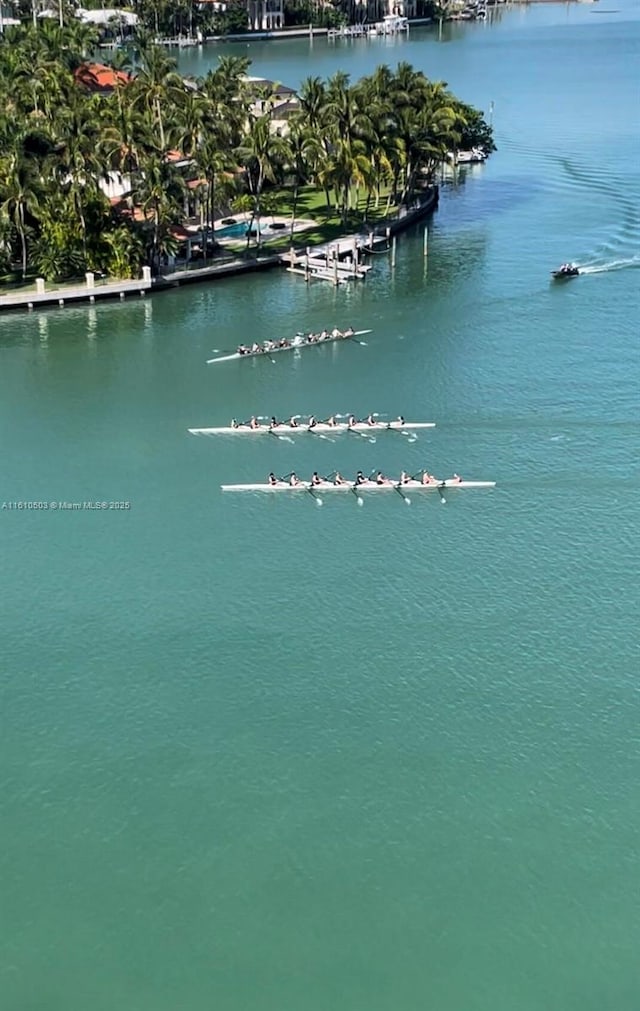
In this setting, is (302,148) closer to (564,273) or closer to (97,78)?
(564,273)

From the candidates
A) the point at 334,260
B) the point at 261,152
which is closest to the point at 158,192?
the point at 261,152

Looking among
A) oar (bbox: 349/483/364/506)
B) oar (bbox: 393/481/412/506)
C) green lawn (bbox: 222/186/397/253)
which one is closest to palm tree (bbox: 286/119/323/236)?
green lawn (bbox: 222/186/397/253)

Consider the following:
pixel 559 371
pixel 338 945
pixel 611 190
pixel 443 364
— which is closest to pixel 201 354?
pixel 443 364

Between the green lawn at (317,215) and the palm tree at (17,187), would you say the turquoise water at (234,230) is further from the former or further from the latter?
the palm tree at (17,187)

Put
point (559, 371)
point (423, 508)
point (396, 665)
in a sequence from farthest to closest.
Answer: point (559, 371), point (423, 508), point (396, 665)

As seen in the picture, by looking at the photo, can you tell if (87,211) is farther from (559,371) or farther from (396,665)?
(396,665)

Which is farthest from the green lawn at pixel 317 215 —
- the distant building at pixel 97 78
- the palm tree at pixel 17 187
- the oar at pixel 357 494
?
the oar at pixel 357 494
